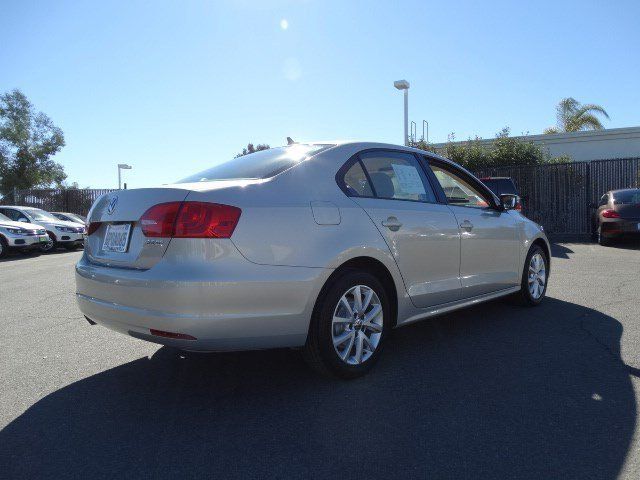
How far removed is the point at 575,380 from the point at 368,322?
1.35m

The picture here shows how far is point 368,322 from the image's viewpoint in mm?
3508

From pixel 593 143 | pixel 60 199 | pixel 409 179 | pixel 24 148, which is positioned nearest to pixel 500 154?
pixel 593 143

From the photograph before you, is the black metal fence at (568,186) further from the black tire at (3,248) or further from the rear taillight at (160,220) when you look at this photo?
the rear taillight at (160,220)

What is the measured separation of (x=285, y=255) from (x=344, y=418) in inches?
37.3

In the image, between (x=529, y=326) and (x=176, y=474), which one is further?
(x=529, y=326)

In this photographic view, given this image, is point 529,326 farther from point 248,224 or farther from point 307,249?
point 248,224

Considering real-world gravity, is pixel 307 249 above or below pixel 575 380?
above

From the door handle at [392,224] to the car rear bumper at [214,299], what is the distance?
73 centimetres

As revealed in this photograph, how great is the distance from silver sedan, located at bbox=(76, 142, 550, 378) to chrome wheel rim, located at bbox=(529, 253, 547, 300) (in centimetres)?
155

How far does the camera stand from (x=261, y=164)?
3.65 metres

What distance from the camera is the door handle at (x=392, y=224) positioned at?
3641mm

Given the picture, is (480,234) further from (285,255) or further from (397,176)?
(285,255)

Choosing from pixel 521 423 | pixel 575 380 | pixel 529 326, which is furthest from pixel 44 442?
pixel 529 326

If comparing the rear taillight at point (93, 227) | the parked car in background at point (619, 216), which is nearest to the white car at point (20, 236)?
the rear taillight at point (93, 227)
